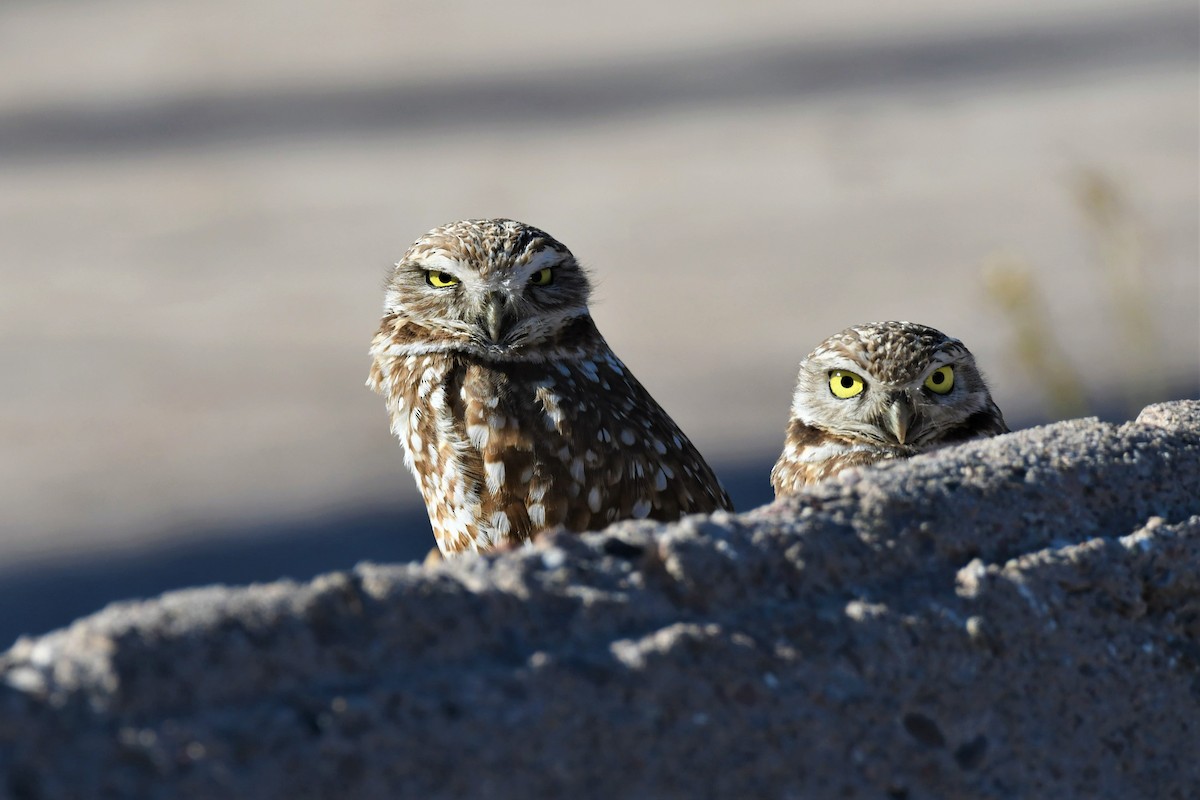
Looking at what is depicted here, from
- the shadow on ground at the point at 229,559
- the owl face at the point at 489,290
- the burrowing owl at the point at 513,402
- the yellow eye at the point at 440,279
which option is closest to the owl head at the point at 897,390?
the burrowing owl at the point at 513,402

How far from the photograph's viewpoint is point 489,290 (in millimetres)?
3971

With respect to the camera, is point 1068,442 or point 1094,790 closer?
point 1094,790

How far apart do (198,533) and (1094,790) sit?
7.87 metres

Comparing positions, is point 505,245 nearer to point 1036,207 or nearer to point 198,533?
point 198,533

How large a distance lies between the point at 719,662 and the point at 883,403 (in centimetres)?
195

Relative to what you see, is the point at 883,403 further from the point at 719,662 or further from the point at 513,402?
the point at 719,662

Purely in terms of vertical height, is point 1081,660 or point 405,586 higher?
point 405,586

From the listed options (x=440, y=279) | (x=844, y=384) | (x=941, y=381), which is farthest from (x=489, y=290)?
(x=941, y=381)

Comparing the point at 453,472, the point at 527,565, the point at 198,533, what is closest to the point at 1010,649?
the point at 527,565

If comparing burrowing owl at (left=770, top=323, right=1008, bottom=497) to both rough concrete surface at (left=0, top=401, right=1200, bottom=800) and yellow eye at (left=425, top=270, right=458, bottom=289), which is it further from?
rough concrete surface at (left=0, top=401, right=1200, bottom=800)

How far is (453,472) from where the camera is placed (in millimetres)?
3877

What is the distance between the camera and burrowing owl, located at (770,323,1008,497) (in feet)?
13.1

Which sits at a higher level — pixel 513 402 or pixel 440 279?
pixel 440 279

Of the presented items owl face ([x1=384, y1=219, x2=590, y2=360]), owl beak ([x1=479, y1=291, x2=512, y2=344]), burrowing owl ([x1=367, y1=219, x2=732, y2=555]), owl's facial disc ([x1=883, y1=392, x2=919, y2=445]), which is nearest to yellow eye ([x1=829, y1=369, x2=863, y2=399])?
owl's facial disc ([x1=883, y1=392, x2=919, y2=445])
